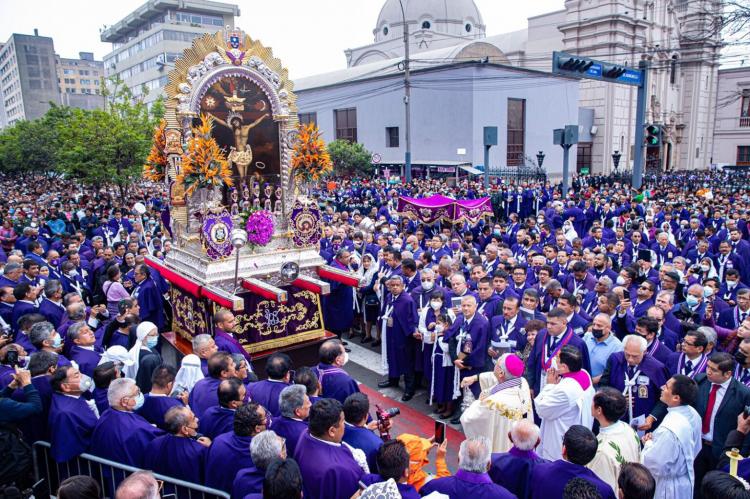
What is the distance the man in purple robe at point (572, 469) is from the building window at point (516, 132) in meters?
33.3

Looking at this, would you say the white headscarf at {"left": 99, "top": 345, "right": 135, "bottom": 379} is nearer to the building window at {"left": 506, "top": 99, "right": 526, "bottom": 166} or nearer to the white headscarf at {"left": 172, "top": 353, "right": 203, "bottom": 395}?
the white headscarf at {"left": 172, "top": 353, "right": 203, "bottom": 395}

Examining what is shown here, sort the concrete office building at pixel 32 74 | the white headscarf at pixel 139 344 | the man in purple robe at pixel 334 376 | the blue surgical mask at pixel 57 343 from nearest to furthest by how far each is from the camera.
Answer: the man in purple robe at pixel 334 376 → the blue surgical mask at pixel 57 343 → the white headscarf at pixel 139 344 → the concrete office building at pixel 32 74

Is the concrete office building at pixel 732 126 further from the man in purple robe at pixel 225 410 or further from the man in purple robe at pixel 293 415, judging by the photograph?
the man in purple robe at pixel 225 410

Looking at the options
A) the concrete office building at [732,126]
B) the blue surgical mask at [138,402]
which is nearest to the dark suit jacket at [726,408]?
Answer: the blue surgical mask at [138,402]

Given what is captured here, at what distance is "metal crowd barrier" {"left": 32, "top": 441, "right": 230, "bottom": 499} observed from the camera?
3924 mm

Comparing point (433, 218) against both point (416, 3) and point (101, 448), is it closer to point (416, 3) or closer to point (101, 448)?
point (101, 448)

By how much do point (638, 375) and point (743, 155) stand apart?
53553mm

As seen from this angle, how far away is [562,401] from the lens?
187 inches

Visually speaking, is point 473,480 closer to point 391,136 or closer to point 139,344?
point 139,344

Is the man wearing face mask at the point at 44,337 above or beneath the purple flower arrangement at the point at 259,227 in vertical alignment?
beneath

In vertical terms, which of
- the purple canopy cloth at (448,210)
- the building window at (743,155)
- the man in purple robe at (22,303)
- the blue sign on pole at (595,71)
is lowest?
the man in purple robe at (22,303)

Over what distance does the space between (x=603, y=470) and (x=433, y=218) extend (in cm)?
1173

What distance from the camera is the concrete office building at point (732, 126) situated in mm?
47375

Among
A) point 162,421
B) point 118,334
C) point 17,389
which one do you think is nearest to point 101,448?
point 162,421
